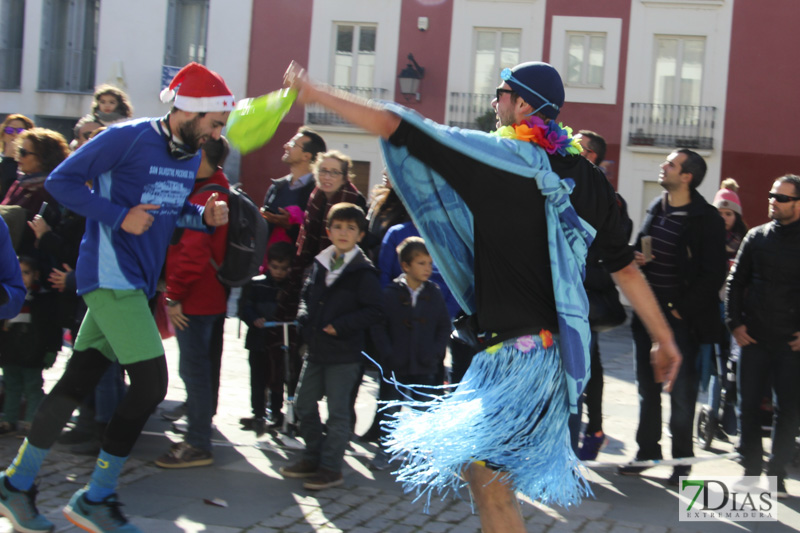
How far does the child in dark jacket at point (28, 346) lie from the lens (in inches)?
224

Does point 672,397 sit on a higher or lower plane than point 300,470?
higher

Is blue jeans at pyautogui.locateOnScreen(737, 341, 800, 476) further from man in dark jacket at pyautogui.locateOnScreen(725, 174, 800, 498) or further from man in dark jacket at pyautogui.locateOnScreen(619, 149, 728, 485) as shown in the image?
man in dark jacket at pyautogui.locateOnScreen(619, 149, 728, 485)

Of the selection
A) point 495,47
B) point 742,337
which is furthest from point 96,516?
point 495,47

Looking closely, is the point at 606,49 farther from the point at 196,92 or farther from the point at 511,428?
the point at 511,428

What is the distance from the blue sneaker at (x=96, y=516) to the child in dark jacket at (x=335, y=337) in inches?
52.3

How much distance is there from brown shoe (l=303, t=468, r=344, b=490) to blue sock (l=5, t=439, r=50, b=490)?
147cm

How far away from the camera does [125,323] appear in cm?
403

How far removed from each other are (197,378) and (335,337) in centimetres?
88

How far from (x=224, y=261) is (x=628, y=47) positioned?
1724 cm

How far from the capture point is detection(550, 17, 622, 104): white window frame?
20.8 meters

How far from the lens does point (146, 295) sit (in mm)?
4207

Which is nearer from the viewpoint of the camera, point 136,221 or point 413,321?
point 136,221

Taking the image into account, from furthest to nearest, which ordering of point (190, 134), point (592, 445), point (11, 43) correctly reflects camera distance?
point (11, 43) < point (592, 445) < point (190, 134)

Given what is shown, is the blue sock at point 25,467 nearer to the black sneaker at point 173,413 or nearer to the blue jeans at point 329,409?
the blue jeans at point 329,409
